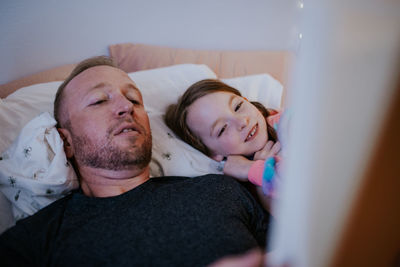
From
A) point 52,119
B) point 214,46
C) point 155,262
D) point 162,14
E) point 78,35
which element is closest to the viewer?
point 155,262

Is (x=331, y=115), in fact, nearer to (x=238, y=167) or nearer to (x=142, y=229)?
(x=142, y=229)

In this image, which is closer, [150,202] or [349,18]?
[349,18]

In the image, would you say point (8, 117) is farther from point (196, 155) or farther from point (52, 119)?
point (196, 155)

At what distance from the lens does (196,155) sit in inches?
41.3

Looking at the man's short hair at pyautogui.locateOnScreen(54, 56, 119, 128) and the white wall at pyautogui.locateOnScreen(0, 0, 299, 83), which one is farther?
the white wall at pyautogui.locateOnScreen(0, 0, 299, 83)

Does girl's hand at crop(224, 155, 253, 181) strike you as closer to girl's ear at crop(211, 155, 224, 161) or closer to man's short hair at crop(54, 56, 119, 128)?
girl's ear at crop(211, 155, 224, 161)

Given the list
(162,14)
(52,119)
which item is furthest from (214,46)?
(52,119)

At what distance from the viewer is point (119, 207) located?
2.32 feet

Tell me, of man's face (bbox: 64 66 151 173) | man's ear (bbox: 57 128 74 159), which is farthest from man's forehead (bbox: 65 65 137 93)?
man's ear (bbox: 57 128 74 159)

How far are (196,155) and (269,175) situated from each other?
35cm

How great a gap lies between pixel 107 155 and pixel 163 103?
0.52 metres

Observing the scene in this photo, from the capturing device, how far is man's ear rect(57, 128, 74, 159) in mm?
874

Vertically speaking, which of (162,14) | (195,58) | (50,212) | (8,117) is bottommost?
(50,212)

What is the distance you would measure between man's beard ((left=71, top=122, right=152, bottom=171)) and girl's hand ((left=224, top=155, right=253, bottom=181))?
11.5 inches
